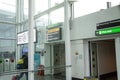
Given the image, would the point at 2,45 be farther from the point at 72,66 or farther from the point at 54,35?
the point at 72,66

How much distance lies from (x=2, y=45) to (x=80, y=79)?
19.6 feet

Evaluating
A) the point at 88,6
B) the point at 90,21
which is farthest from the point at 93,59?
the point at 88,6

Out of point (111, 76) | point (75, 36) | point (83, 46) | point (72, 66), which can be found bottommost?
point (111, 76)

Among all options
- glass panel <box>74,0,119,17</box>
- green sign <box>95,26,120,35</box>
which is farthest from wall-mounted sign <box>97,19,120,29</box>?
glass panel <box>74,0,119,17</box>

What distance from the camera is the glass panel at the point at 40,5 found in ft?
31.7

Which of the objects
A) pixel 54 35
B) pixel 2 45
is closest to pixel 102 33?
pixel 54 35

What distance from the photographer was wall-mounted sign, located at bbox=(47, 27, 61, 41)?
789cm

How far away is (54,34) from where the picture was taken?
26.6 ft

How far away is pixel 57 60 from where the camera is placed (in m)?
9.08

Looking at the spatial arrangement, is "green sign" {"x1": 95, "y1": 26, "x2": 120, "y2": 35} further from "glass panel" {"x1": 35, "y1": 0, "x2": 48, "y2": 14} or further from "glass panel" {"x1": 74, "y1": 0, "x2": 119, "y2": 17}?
"glass panel" {"x1": 35, "y1": 0, "x2": 48, "y2": 14}

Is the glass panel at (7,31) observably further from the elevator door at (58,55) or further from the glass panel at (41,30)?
the elevator door at (58,55)

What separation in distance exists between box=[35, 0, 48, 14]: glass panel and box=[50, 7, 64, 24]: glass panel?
85 centimetres

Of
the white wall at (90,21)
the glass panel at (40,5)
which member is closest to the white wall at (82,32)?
the white wall at (90,21)

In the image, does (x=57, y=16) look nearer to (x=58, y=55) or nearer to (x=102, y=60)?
(x=58, y=55)
